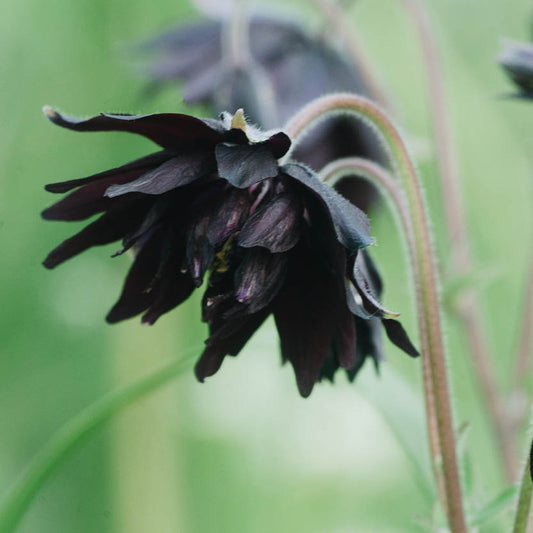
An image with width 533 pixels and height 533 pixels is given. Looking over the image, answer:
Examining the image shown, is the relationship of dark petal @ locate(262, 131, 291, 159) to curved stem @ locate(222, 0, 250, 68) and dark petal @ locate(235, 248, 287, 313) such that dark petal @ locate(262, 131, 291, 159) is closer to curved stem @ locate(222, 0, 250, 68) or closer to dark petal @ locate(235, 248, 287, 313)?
dark petal @ locate(235, 248, 287, 313)

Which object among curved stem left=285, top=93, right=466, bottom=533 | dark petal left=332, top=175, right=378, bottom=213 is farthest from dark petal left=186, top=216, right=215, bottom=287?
dark petal left=332, top=175, right=378, bottom=213

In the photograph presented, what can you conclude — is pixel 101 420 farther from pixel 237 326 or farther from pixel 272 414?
pixel 272 414

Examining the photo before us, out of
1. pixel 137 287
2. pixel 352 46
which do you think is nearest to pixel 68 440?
pixel 137 287

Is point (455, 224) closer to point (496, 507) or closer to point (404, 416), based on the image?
point (404, 416)

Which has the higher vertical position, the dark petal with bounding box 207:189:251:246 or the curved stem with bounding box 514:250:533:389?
the dark petal with bounding box 207:189:251:246

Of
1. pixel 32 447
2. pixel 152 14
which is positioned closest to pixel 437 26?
pixel 152 14

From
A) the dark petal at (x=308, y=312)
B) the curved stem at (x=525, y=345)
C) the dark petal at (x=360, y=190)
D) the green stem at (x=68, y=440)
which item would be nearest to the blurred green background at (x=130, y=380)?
the dark petal at (x=360, y=190)
